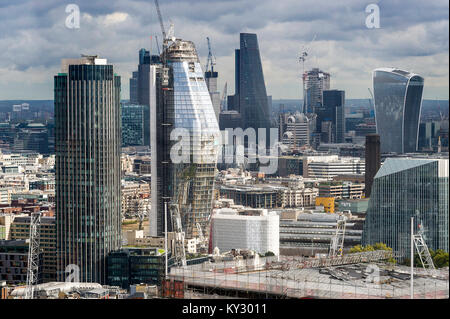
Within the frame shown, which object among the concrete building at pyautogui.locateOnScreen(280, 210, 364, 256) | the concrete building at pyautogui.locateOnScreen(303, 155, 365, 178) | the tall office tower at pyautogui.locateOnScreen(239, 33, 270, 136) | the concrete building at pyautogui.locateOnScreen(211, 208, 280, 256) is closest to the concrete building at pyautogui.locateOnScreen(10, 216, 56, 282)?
the concrete building at pyautogui.locateOnScreen(211, 208, 280, 256)

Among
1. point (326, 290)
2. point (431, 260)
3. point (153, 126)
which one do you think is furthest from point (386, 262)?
point (153, 126)

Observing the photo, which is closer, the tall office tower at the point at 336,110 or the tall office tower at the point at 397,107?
the tall office tower at the point at 397,107

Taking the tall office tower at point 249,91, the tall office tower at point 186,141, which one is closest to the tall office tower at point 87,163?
the tall office tower at point 186,141

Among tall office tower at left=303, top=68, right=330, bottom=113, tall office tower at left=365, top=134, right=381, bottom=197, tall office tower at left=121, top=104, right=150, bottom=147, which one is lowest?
tall office tower at left=365, top=134, right=381, bottom=197

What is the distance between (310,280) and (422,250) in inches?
207

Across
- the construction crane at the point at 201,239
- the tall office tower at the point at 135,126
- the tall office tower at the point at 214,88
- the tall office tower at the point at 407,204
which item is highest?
the tall office tower at the point at 214,88

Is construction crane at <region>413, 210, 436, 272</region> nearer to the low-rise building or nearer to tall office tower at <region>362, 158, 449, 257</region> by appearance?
tall office tower at <region>362, 158, 449, 257</region>

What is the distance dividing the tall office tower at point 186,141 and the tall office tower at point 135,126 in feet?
58.9

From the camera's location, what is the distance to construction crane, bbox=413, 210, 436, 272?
1903 cm

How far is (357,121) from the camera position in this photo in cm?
6225

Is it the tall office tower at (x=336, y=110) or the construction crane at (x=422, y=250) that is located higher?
the tall office tower at (x=336, y=110)

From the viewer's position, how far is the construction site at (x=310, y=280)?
48.4 feet

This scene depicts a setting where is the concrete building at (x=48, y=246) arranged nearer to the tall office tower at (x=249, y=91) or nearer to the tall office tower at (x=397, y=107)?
the tall office tower at (x=397, y=107)

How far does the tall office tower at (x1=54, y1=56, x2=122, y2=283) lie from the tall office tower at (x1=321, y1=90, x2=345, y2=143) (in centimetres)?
3756
